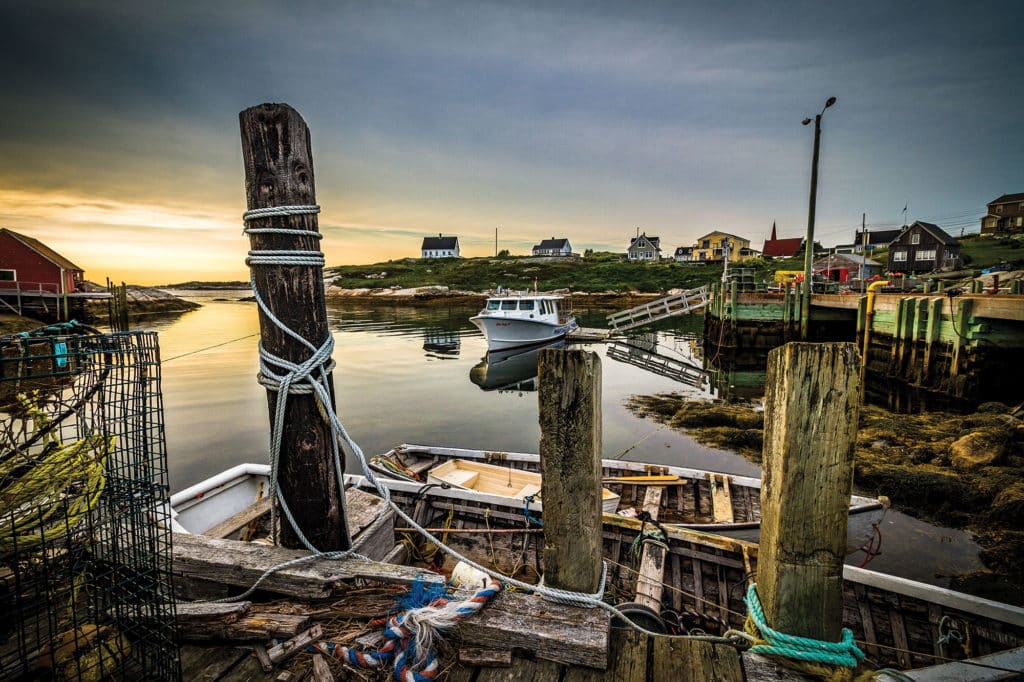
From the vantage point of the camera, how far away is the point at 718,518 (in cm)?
628

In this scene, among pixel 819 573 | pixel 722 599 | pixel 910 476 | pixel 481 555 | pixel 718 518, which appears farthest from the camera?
pixel 910 476

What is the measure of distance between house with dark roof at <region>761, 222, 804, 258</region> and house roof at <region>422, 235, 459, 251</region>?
213 ft

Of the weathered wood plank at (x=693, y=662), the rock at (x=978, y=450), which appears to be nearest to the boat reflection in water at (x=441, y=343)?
the rock at (x=978, y=450)

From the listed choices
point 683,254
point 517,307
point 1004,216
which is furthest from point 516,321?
point 1004,216

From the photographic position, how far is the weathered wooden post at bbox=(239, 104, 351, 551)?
105 inches

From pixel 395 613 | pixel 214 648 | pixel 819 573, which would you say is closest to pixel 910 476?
pixel 819 573

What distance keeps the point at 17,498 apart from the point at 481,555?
422 cm

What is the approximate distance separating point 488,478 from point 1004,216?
336 feet

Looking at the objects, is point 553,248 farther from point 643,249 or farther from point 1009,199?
point 1009,199

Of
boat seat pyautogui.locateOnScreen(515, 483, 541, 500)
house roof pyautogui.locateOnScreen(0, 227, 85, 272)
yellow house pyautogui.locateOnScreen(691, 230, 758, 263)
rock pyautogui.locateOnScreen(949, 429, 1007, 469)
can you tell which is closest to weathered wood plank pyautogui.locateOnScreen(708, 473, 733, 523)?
boat seat pyautogui.locateOnScreen(515, 483, 541, 500)

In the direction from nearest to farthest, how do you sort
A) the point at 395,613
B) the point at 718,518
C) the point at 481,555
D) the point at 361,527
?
the point at 395,613 < the point at 361,527 < the point at 481,555 < the point at 718,518

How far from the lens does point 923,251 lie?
58156mm

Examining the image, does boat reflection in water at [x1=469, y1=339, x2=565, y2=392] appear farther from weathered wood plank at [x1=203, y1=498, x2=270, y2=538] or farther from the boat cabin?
weathered wood plank at [x1=203, y1=498, x2=270, y2=538]

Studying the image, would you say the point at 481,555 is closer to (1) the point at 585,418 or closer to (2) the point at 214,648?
(2) the point at 214,648
